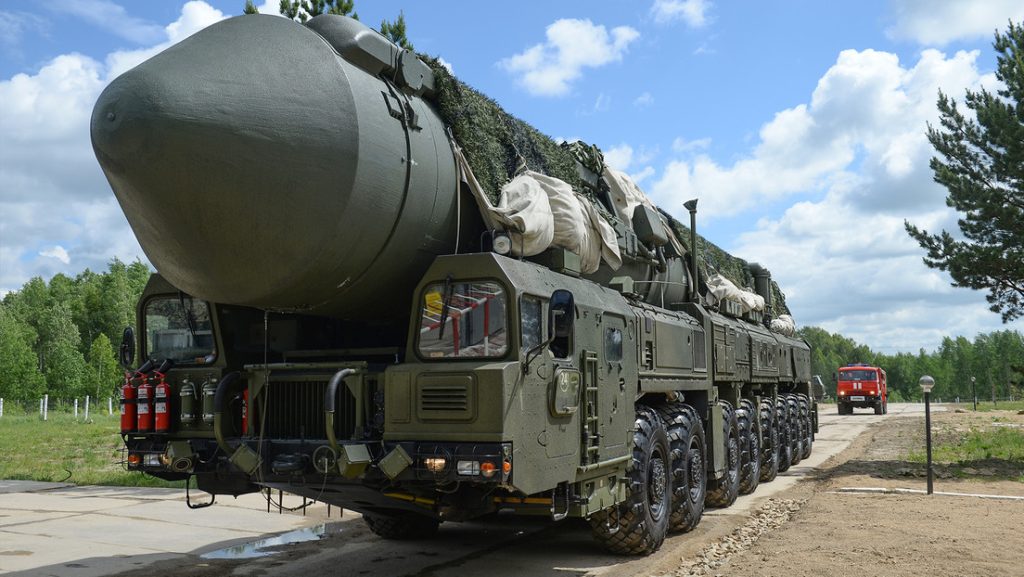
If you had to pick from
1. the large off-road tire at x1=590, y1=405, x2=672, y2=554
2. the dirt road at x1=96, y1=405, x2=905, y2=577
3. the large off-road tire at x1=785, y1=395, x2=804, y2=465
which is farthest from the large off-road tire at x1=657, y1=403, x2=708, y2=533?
the large off-road tire at x1=785, y1=395, x2=804, y2=465

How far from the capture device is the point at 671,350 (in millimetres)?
8125

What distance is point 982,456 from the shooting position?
605 inches

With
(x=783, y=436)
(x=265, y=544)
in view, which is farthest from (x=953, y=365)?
(x=265, y=544)

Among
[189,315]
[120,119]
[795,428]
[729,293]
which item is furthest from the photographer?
[795,428]

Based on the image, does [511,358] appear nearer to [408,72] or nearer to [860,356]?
[408,72]

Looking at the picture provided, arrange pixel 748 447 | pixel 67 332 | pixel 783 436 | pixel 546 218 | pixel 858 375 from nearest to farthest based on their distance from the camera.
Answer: pixel 546 218 < pixel 748 447 < pixel 783 436 < pixel 858 375 < pixel 67 332

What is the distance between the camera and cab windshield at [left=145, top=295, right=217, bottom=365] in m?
6.37

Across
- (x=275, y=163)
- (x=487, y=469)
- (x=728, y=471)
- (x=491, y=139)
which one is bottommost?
(x=728, y=471)

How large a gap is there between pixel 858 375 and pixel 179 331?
3685 centimetres

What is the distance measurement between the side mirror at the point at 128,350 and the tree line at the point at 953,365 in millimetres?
76456

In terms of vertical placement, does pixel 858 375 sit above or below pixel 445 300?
below

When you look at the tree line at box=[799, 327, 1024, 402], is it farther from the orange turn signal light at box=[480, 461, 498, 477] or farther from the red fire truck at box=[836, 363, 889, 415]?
the orange turn signal light at box=[480, 461, 498, 477]

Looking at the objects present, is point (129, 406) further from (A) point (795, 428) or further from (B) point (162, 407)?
(A) point (795, 428)

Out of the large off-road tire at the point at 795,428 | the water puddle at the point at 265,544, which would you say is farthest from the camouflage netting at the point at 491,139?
the large off-road tire at the point at 795,428
